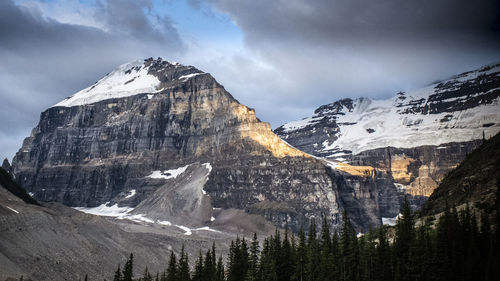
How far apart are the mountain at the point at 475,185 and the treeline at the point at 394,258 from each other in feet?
29.0

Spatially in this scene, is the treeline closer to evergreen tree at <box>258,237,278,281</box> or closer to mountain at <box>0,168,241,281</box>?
evergreen tree at <box>258,237,278,281</box>

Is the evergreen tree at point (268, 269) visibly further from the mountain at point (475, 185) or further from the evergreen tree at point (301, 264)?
the mountain at point (475, 185)

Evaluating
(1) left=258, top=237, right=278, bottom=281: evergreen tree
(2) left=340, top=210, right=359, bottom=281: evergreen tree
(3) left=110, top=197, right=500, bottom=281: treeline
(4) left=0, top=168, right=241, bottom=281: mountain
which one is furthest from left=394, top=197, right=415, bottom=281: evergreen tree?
(4) left=0, top=168, right=241, bottom=281: mountain

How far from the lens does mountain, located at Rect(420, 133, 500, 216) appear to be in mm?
122088

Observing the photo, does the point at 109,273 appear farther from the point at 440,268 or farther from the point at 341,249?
the point at 440,268

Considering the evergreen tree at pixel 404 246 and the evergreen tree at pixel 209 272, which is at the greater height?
the evergreen tree at pixel 404 246

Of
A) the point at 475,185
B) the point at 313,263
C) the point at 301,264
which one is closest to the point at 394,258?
the point at 313,263

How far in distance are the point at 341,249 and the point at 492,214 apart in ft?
94.2

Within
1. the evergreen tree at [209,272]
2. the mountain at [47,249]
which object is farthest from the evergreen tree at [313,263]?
the mountain at [47,249]

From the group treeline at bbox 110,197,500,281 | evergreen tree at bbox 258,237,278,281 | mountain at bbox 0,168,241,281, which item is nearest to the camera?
treeline at bbox 110,197,500,281

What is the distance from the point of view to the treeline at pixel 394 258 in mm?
92562

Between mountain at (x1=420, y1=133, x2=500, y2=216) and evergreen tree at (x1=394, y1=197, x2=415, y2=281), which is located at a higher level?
mountain at (x1=420, y1=133, x2=500, y2=216)

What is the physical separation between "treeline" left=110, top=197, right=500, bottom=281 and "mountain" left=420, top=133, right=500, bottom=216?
29.0 ft

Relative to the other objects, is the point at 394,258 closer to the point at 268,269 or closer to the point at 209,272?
the point at 268,269
